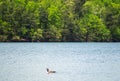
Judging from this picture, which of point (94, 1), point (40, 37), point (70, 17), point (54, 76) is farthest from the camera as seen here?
point (94, 1)

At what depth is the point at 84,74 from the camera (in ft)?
150

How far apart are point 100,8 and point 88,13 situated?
5483 mm

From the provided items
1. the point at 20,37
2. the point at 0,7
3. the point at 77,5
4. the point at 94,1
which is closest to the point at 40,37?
the point at 20,37

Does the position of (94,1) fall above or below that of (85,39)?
above

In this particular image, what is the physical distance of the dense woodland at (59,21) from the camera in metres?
122

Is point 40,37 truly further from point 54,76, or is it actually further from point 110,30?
point 54,76

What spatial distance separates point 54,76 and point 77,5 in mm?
94737

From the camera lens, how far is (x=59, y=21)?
424 feet

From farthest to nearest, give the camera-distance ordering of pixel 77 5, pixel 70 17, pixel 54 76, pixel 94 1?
pixel 94 1 → pixel 77 5 → pixel 70 17 → pixel 54 76

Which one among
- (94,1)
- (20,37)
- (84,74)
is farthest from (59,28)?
(84,74)

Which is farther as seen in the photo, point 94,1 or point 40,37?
point 94,1

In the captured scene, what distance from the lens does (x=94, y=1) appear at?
488ft

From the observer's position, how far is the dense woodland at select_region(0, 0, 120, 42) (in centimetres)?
12175

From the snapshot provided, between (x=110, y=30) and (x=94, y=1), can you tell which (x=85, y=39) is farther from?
(x=94, y=1)
